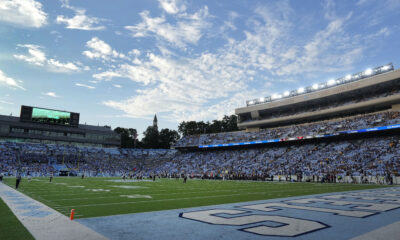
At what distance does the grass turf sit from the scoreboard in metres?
66.8

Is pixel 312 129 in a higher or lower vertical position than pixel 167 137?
lower

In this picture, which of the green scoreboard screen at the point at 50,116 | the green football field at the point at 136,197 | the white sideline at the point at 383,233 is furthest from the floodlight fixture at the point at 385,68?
the green scoreboard screen at the point at 50,116

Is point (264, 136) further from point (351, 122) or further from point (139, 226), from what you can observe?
point (139, 226)

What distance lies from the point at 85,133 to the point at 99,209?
7082 cm

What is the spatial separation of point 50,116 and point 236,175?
52166 millimetres

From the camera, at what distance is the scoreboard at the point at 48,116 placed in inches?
2603

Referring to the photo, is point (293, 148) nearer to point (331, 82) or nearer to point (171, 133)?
point (331, 82)

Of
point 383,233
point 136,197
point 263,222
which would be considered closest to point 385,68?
point 136,197

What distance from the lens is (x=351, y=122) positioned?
41.8m

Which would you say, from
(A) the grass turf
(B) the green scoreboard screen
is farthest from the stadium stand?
(A) the grass turf

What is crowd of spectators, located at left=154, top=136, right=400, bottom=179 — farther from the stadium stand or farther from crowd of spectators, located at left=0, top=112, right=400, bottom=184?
the stadium stand

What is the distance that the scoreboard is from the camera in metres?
66.1

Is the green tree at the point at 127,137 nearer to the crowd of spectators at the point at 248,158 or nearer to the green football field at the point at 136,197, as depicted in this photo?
the crowd of spectators at the point at 248,158

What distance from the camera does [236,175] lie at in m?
42.2
